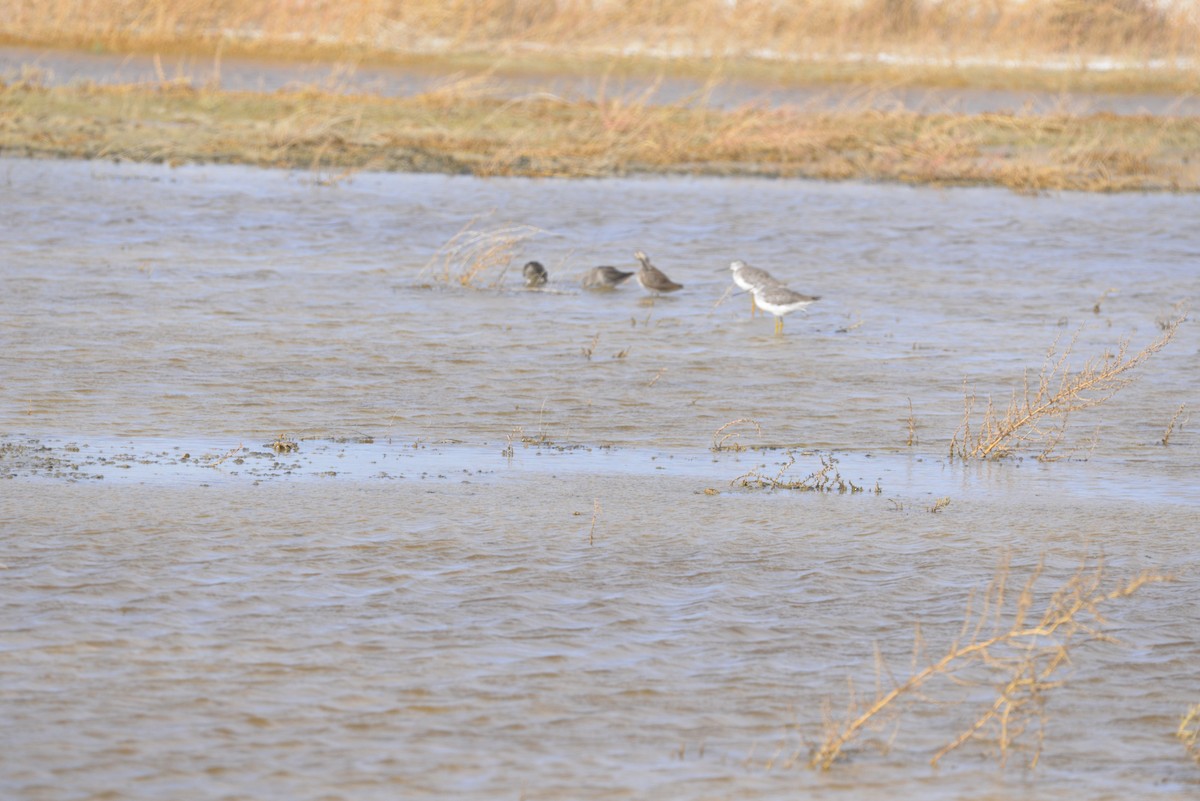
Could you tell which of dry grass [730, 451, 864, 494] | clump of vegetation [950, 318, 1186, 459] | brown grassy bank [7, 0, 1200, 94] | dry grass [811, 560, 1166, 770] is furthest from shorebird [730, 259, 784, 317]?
brown grassy bank [7, 0, 1200, 94]

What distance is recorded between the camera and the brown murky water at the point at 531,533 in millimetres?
4473

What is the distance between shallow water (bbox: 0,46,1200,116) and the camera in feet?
80.9

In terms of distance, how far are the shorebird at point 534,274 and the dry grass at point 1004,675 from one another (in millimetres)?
7397

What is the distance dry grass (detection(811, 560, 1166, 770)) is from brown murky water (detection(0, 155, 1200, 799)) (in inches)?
2.4

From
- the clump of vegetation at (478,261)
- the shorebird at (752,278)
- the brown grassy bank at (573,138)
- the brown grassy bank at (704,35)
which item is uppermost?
the brown grassy bank at (704,35)

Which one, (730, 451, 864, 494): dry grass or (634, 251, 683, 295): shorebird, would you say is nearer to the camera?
(730, 451, 864, 494): dry grass

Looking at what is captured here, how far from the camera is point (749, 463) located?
25.3ft

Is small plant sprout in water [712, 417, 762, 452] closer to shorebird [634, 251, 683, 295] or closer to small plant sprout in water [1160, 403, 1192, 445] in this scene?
small plant sprout in water [1160, 403, 1192, 445]

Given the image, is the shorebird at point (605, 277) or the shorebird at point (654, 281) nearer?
the shorebird at point (654, 281)

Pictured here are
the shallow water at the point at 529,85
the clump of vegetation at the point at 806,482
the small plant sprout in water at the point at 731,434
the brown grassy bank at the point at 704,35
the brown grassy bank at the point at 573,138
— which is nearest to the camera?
the clump of vegetation at the point at 806,482

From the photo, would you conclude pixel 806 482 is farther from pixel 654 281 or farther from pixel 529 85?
pixel 529 85

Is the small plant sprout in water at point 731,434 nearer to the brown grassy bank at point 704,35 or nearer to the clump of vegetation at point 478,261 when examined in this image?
the clump of vegetation at point 478,261

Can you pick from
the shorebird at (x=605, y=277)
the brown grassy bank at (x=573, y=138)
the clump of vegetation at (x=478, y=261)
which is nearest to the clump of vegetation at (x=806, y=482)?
the clump of vegetation at (x=478, y=261)

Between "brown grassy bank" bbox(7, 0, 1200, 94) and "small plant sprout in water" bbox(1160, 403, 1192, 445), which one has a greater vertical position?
"brown grassy bank" bbox(7, 0, 1200, 94)
